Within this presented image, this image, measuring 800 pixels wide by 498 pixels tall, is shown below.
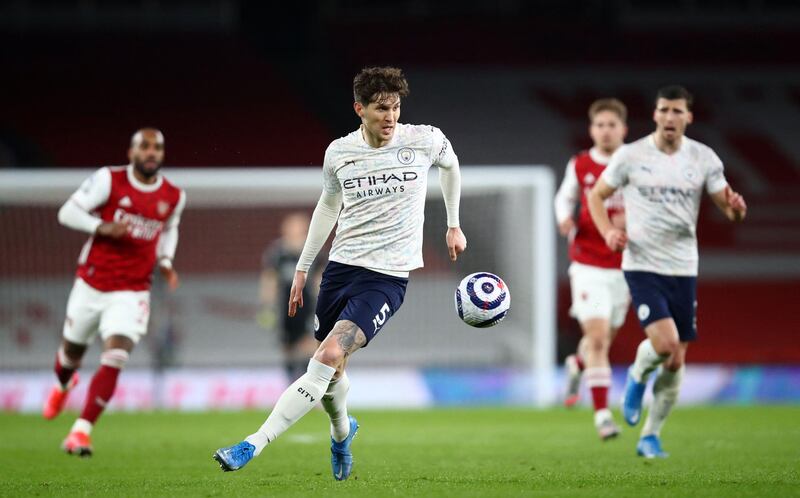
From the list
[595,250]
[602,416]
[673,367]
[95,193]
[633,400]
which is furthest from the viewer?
[595,250]

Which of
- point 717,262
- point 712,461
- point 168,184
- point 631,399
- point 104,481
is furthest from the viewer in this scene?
point 717,262

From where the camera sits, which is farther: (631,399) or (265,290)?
(265,290)

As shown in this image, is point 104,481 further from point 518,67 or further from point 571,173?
point 518,67

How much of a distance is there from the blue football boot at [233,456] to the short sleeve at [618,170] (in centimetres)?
340

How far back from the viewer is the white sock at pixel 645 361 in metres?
8.45

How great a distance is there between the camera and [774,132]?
21.3m

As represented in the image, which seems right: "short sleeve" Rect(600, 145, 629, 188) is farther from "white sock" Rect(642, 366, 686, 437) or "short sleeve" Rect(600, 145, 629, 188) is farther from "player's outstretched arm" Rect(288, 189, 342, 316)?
"player's outstretched arm" Rect(288, 189, 342, 316)

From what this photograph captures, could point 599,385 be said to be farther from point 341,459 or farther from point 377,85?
point 377,85

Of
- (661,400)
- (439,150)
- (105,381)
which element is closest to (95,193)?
(105,381)

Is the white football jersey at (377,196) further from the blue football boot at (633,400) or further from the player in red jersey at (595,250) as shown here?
the player in red jersey at (595,250)

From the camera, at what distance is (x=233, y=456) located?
243 inches

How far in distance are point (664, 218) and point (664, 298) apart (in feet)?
1.73

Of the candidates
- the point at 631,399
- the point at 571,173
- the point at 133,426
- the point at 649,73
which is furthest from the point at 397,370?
the point at 649,73

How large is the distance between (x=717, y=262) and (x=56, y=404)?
12.4 m
